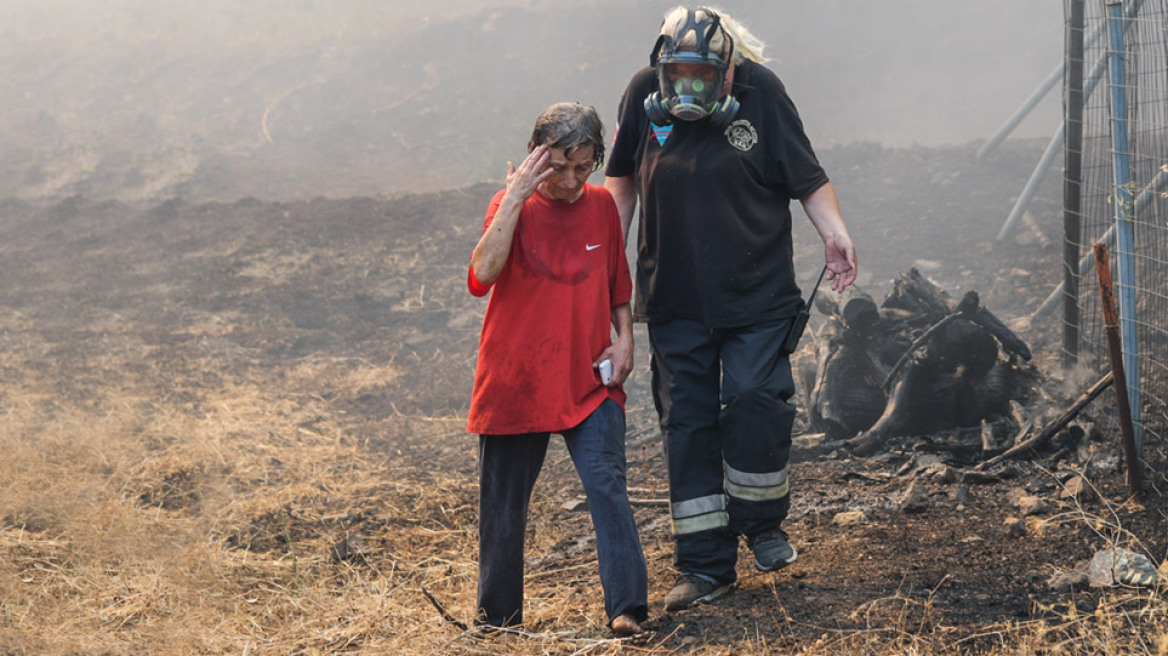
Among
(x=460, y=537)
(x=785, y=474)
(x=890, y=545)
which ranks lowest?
(x=460, y=537)

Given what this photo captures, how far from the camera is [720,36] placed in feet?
11.6

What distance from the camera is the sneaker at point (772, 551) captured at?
378cm

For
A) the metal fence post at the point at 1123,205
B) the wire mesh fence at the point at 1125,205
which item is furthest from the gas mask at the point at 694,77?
the metal fence post at the point at 1123,205

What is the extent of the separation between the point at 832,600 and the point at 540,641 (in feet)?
3.47

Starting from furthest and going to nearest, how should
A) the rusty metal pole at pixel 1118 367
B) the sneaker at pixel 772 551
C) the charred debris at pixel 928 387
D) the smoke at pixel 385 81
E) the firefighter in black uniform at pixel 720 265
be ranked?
the smoke at pixel 385 81 < the charred debris at pixel 928 387 < the rusty metal pole at pixel 1118 367 < the sneaker at pixel 772 551 < the firefighter in black uniform at pixel 720 265

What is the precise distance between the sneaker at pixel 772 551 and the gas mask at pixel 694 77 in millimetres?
1542

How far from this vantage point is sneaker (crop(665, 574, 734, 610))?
3635mm

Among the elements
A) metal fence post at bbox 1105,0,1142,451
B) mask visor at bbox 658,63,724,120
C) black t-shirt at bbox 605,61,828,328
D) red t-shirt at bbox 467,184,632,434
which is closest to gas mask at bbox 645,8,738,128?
mask visor at bbox 658,63,724,120

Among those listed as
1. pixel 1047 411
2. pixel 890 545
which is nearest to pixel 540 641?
pixel 890 545

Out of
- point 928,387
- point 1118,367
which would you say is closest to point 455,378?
point 928,387

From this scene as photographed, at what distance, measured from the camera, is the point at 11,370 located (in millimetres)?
8453

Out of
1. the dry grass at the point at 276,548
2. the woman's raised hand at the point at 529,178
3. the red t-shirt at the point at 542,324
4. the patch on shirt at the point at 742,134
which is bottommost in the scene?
the dry grass at the point at 276,548

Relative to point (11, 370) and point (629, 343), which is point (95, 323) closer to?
point (11, 370)

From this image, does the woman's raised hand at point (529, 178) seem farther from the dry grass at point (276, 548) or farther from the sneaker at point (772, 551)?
the sneaker at point (772, 551)
